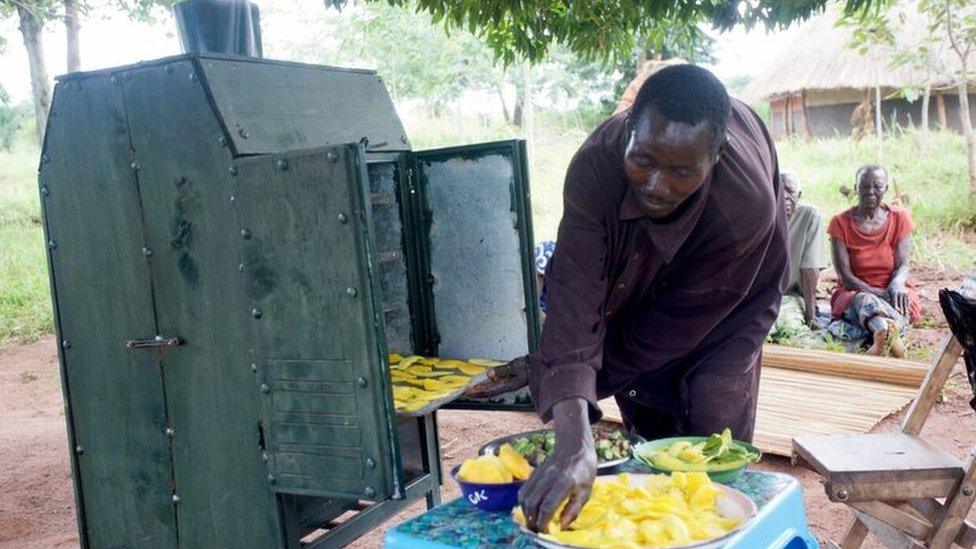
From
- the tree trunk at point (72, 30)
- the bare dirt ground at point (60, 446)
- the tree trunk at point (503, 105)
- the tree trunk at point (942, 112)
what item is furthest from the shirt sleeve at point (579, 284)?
the tree trunk at point (503, 105)

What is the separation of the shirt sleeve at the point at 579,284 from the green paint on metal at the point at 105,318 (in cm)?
128

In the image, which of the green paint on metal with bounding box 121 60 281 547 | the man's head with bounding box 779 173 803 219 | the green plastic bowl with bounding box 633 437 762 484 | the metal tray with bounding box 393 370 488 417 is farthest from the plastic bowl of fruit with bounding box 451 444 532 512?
the man's head with bounding box 779 173 803 219

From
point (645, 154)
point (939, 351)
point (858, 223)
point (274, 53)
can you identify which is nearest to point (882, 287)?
point (858, 223)

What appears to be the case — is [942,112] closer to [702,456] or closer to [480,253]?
[480,253]

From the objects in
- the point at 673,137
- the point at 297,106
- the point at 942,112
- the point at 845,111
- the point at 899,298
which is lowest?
the point at 899,298

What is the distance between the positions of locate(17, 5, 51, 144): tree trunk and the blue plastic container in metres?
8.44

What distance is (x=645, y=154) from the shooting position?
1.90 meters

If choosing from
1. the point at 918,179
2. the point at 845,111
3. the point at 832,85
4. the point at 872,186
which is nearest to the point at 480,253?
the point at 872,186

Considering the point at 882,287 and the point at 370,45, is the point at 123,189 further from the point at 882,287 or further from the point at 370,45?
the point at 370,45

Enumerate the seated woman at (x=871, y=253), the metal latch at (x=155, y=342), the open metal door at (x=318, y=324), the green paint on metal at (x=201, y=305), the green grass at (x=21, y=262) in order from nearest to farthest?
the open metal door at (x=318, y=324), the green paint on metal at (x=201, y=305), the metal latch at (x=155, y=342), the seated woman at (x=871, y=253), the green grass at (x=21, y=262)

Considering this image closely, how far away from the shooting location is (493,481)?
1987 mm

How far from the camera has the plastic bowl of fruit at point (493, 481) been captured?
6.51ft

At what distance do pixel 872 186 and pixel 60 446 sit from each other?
555cm

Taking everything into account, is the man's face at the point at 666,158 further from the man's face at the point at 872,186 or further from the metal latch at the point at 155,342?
the man's face at the point at 872,186
